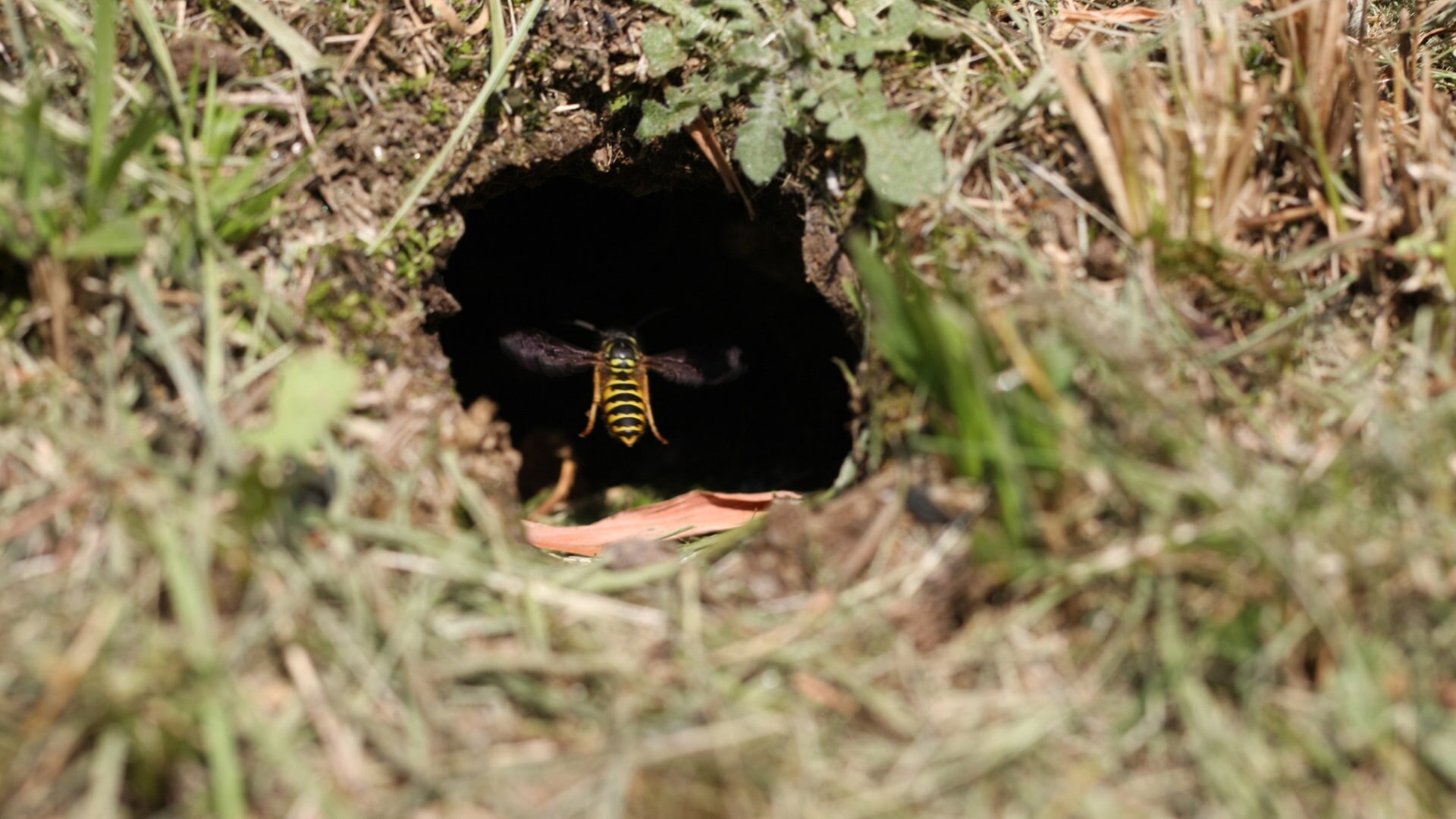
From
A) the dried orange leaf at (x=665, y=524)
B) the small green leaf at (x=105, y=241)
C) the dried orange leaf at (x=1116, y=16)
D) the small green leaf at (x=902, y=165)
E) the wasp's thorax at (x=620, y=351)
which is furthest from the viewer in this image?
the wasp's thorax at (x=620, y=351)

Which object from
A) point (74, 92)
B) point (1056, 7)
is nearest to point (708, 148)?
point (1056, 7)

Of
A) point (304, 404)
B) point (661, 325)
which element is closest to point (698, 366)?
point (661, 325)

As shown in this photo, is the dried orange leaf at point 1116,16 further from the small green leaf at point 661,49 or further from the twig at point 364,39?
the twig at point 364,39

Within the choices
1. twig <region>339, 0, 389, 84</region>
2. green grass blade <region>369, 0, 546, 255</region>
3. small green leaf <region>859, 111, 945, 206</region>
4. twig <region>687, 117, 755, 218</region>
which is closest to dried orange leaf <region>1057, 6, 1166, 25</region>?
small green leaf <region>859, 111, 945, 206</region>

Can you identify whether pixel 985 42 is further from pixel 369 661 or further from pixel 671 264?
pixel 369 661

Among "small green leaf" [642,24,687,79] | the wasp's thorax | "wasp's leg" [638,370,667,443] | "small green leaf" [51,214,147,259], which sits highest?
"small green leaf" [51,214,147,259]

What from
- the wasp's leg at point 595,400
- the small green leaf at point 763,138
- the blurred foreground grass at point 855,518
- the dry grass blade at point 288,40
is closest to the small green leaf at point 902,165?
the blurred foreground grass at point 855,518

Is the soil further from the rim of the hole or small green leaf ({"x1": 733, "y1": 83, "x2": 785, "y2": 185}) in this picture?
small green leaf ({"x1": 733, "y1": 83, "x2": 785, "y2": 185})

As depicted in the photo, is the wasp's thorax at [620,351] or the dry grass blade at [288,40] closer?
the dry grass blade at [288,40]
